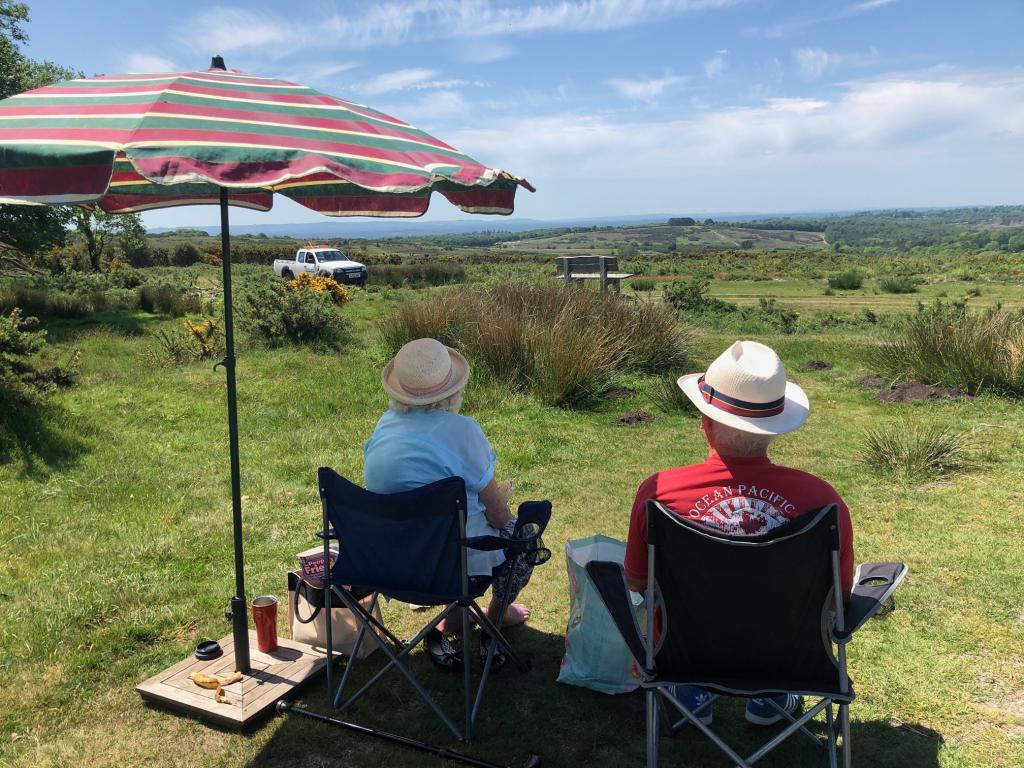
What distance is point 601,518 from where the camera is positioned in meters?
5.05

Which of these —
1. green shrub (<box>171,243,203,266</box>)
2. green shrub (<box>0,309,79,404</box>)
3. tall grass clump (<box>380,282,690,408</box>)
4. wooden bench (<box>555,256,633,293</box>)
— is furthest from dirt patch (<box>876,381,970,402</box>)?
green shrub (<box>171,243,203,266</box>)

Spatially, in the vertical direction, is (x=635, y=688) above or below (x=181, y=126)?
below

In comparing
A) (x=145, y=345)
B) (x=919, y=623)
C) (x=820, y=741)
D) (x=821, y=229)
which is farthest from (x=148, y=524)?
(x=821, y=229)

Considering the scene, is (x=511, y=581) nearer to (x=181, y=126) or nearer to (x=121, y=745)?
(x=121, y=745)

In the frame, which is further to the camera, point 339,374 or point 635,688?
point 339,374

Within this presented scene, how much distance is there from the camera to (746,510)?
2.21 m

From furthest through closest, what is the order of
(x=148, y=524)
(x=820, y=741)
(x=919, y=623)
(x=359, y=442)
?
(x=359, y=442) → (x=148, y=524) → (x=919, y=623) → (x=820, y=741)

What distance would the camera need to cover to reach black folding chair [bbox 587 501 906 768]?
6.70 feet

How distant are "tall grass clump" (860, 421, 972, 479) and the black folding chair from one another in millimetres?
3671

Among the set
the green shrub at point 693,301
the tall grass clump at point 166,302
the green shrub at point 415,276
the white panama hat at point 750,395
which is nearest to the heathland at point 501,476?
the white panama hat at point 750,395

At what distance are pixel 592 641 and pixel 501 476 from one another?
2.82 m

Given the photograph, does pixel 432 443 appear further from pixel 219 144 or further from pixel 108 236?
pixel 108 236

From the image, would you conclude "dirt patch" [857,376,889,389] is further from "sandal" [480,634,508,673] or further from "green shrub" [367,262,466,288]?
"green shrub" [367,262,466,288]

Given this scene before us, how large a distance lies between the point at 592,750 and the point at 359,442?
4.35 m
